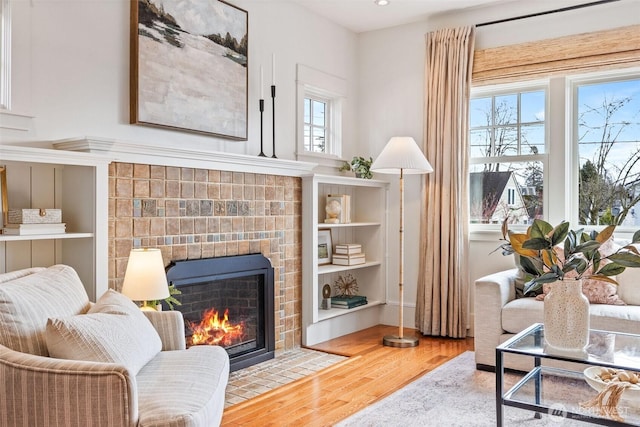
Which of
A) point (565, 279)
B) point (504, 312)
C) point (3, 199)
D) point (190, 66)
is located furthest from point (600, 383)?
point (190, 66)

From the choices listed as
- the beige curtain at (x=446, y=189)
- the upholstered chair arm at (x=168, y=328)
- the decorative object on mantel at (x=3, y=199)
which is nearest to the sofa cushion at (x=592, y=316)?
the beige curtain at (x=446, y=189)

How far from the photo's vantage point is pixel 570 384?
229 centimetres

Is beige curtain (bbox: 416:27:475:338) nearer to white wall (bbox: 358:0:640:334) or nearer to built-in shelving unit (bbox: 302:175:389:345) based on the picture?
white wall (bbox: 358:0:640:334)

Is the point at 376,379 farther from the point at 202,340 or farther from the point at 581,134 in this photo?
the point at 581,134

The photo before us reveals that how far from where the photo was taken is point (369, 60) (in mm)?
5047

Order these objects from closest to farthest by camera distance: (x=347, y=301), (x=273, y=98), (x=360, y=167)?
(x=273, y=98), (x=347, y=301), (x=360, y=167)

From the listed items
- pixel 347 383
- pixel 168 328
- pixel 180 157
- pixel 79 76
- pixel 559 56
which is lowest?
pixel 347 383

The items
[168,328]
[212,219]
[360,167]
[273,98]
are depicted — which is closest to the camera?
[168,328]

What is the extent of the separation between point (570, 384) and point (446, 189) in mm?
2346

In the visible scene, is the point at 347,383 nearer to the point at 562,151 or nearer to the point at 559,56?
the point at 562,151

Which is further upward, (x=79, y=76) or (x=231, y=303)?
(x=79, y=76)

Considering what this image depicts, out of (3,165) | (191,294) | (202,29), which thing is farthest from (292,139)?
(3,165)

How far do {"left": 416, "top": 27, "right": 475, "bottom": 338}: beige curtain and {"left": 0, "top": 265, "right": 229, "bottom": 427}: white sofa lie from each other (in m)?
2.59

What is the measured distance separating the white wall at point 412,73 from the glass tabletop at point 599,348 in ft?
5.88
